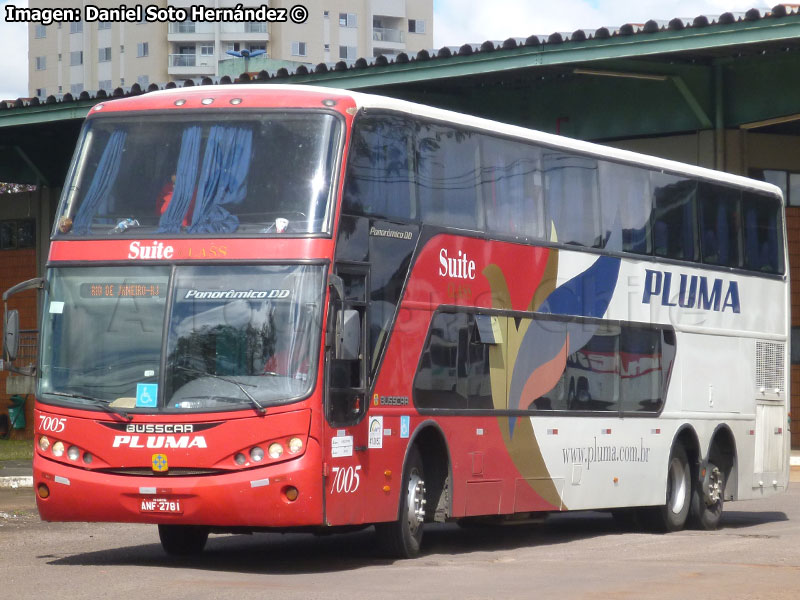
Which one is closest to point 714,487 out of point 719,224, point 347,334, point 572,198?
point 719,224

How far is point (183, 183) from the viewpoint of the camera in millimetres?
12492

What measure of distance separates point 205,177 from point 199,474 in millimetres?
2444

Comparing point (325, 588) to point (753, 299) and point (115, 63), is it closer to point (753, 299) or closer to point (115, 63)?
point (753, 299)

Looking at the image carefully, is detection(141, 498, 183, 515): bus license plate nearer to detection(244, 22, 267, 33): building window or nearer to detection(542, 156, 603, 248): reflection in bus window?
detection(542, 156, 603, 248): reflection in bus window

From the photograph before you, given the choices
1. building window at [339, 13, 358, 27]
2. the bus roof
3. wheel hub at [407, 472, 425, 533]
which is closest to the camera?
the bus roof

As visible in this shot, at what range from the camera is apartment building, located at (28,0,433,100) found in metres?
107

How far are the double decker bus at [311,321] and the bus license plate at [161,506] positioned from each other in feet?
0.06

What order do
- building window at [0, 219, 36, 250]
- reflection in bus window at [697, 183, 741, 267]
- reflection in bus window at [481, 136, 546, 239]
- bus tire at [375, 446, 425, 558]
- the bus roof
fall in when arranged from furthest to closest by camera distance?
building window at [0, 219, 36, 250] → reflection in bus window at [697, 183, 741, 267] → reflection in bus window at [481, 136, 546, 239] → bus tire at [375, 446, 425, 558] → the bus roof

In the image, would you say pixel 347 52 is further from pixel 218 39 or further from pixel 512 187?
pixel 512 187

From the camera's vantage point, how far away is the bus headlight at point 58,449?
1228 centimetres

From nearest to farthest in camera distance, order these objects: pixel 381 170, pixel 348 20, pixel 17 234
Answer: pixel 381 170 → pixel 17 234 → pixel 348 20

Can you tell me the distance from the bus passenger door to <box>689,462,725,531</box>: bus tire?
695cm

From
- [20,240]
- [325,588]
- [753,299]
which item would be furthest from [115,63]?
[325,588]

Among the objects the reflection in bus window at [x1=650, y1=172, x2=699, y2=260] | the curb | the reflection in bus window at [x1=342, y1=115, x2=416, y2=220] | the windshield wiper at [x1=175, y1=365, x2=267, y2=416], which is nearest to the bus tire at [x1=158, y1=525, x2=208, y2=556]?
the windshield wiper at [x1=175, y1=365, x2=267, y2=416]
